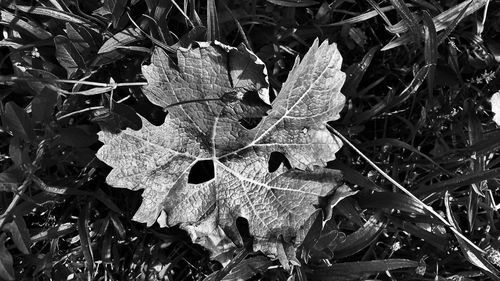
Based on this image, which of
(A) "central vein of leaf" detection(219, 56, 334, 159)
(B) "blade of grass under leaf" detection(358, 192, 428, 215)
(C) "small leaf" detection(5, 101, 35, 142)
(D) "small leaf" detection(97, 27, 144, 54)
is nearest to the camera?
(C) "small leaf" detection(5, 101, 35, 142)

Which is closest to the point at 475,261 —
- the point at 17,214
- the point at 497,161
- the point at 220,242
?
the point at 497,161

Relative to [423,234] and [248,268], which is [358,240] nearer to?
[423,234]

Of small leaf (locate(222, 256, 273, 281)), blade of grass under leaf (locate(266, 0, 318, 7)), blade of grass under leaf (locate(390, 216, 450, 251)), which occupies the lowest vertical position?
small leaf (locate(222, 256, 273, 281))

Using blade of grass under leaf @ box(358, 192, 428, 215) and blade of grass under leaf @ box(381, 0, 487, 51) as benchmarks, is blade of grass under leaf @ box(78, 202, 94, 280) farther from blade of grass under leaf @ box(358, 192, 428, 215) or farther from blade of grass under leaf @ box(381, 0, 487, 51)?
blade of grass under leaf @ box(381, 0, 487, 51)

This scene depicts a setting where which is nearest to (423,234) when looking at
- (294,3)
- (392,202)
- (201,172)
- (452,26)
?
(392,202)

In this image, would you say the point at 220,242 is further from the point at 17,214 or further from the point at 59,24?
the point at 59,24

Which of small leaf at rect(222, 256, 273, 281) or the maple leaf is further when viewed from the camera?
small leaf at rect(222, 256, 273, 281)

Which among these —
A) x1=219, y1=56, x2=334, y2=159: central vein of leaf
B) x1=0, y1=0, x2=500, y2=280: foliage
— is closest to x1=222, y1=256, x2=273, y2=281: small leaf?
x1=0, y1=0, x2=500, y2=280: foliage
